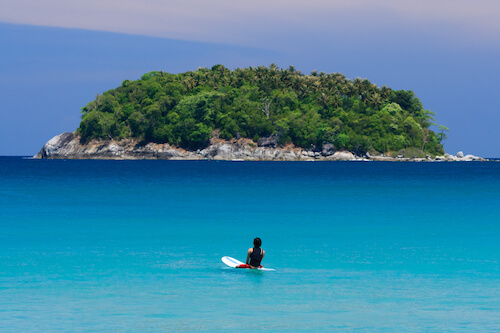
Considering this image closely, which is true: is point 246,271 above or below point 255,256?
below

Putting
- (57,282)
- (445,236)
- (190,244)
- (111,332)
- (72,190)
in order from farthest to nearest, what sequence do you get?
(72,190)
(445,236)
(190,244)
(57,282)
(111,332)

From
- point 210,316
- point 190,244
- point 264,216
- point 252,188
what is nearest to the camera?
point 210,316

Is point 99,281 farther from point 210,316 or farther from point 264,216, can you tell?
point 264,216

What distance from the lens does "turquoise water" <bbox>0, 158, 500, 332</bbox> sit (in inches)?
642

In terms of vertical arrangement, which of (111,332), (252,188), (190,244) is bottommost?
(111,332)

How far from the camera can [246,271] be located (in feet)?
73.0

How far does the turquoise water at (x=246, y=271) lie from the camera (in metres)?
16.3

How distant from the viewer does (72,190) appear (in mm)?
67812

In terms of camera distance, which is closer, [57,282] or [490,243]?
[57,282]

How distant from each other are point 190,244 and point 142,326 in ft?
45.8

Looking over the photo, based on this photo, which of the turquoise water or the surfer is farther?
the surfer

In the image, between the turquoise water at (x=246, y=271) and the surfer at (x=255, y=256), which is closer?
the turquoise water at (x=246, y=271)

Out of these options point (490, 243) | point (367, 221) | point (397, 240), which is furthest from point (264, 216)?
point (490, 243)

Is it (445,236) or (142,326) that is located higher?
(445,236)
